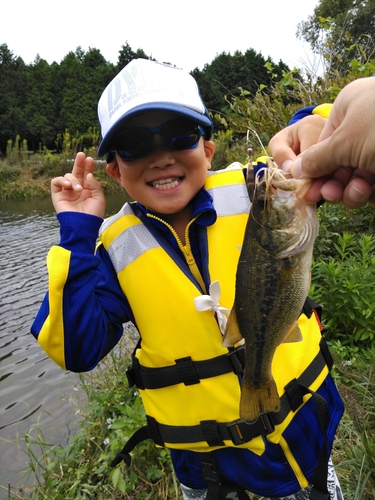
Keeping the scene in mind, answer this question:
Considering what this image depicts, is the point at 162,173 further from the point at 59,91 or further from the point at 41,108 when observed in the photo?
the point at 59,91

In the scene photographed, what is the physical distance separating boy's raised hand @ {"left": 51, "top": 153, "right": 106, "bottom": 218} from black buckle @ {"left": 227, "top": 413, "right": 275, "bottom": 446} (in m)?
1.39

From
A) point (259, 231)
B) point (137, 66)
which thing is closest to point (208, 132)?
point (137, 66)

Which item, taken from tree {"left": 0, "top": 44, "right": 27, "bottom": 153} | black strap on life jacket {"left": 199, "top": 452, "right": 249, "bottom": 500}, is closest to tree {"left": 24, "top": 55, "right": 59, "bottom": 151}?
tree {"left": 0, "top": 44, "right": 27, "bottom": 153}

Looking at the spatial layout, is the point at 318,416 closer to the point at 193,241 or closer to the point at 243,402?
the point at 243,402

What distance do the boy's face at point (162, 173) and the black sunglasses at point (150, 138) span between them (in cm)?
2

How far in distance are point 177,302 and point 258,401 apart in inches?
26.5

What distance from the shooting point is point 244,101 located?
22.6 ft

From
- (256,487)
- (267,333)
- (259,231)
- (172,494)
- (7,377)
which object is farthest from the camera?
(7,377)

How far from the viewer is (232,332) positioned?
5.94 feet

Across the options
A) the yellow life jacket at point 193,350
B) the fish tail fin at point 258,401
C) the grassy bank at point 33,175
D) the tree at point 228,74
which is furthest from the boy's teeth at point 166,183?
the tree at point 228,74

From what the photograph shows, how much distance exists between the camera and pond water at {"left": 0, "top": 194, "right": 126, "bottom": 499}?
4.50 m

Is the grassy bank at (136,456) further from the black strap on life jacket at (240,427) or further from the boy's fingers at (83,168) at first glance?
the boy's fingers at (83,168)

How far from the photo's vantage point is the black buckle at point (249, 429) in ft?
6.54

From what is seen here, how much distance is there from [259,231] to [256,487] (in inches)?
56.1
